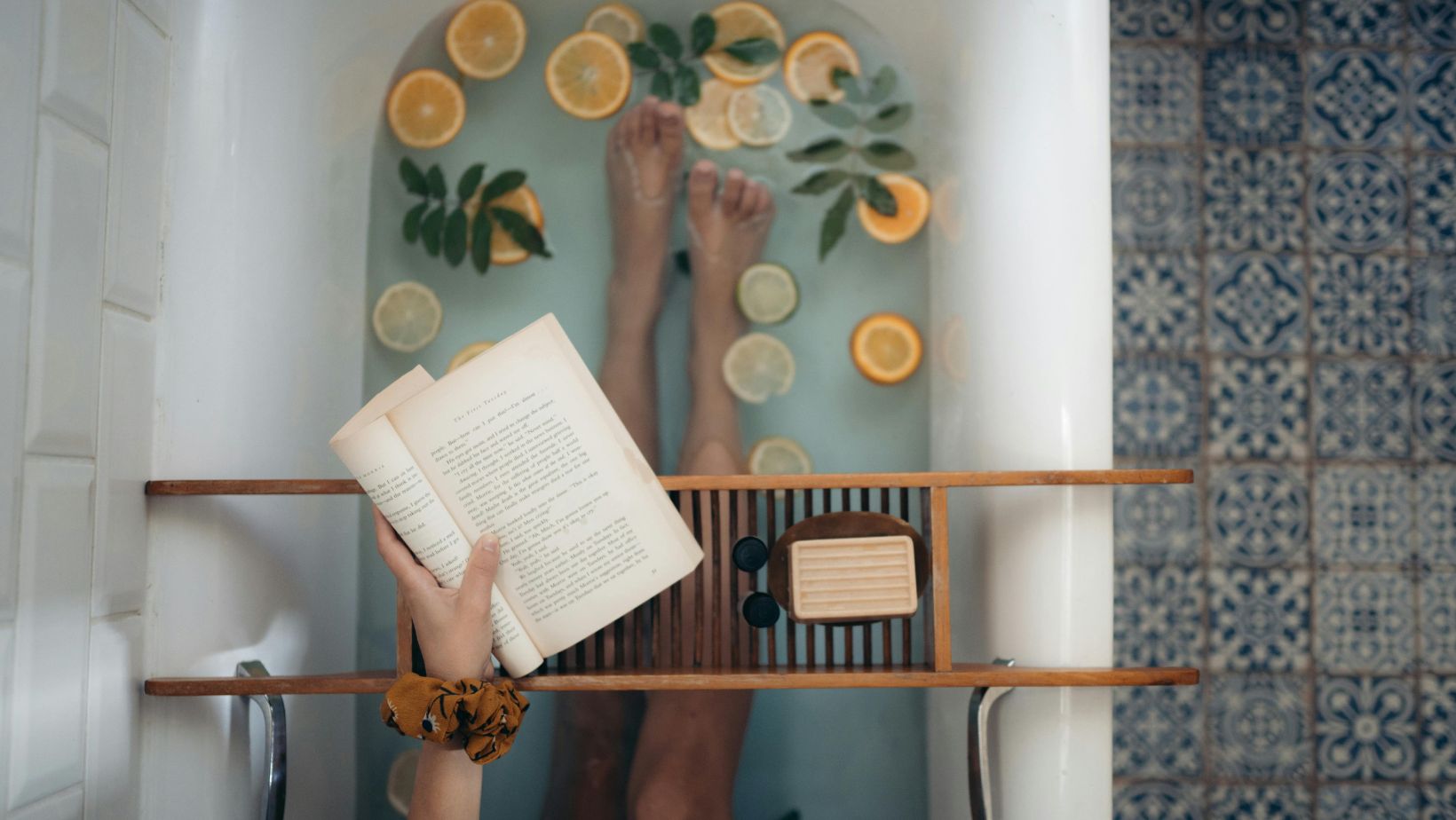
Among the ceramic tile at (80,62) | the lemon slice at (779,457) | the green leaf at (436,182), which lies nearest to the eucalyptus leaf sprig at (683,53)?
the green leaf at (436,182)

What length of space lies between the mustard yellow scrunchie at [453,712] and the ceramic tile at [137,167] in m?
0.38

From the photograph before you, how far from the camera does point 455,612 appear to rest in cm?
73

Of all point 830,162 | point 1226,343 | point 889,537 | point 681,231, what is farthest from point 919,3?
point 1226,343

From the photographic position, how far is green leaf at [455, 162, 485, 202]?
991 mm

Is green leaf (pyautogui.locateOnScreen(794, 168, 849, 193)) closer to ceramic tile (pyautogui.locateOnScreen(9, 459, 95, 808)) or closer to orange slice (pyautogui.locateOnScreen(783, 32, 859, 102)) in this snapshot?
orange slice (pyautogui.locateOnScreen(783, 32, 859, 102))

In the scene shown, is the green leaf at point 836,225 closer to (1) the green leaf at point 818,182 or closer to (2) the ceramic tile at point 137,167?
(1) the green leaf at point 818,182

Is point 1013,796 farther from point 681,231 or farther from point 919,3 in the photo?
point 919,3

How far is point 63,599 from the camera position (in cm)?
70

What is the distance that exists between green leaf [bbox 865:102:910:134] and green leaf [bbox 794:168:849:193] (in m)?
0.06

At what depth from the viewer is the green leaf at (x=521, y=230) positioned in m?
1.00

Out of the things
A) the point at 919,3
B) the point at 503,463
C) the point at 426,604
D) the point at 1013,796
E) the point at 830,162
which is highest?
the point at 919,3

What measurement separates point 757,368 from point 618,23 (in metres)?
0.38

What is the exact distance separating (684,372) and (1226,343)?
0.76 metres

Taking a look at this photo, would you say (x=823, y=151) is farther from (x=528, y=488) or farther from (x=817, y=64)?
(x=528, y=488)
